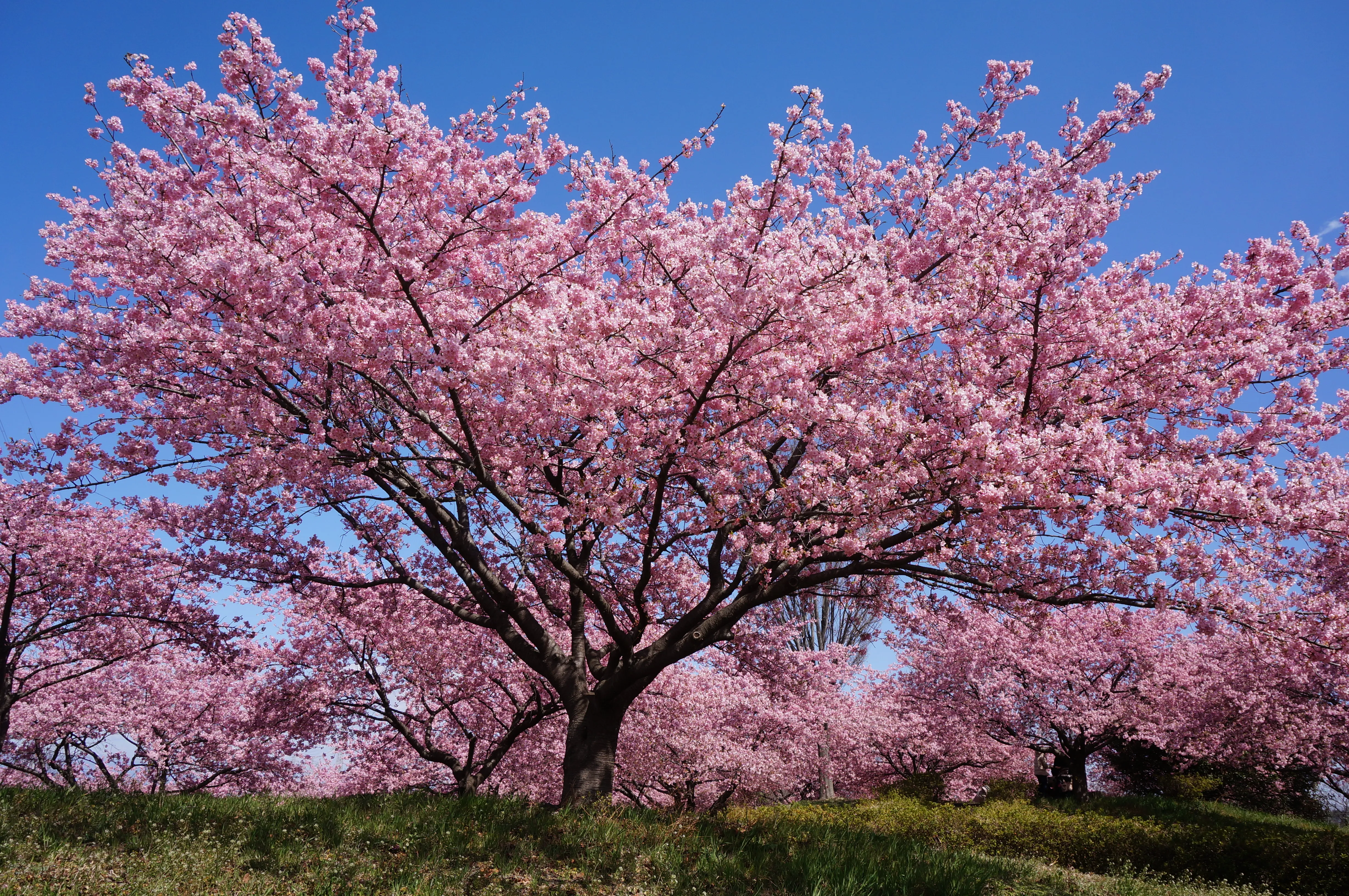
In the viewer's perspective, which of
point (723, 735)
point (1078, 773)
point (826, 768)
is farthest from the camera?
point (826, 768)

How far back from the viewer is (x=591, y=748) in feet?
31.7

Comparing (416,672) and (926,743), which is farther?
(926,743)

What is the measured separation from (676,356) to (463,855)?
5066 millimetres

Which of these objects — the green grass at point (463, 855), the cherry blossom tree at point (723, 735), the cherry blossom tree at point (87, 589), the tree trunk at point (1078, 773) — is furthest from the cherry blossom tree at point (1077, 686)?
the cherry blossom tree at point (87, 589)

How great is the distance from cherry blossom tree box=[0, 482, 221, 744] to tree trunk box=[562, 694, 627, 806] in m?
6.87

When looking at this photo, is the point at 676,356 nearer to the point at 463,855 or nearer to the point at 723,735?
the point at 463,855

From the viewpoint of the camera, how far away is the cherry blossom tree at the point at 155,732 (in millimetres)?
22562

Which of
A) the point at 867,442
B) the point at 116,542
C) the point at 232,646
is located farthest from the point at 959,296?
the point at 116,542

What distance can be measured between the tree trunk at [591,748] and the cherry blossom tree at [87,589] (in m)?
6.87

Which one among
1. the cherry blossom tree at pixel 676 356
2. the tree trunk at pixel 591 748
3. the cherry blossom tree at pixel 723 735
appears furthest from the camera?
the cherry blossom tree at pixel 723 735

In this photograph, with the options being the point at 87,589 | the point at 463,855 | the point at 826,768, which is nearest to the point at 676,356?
the point at 463,855

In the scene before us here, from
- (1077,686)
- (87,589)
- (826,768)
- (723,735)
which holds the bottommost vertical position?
(826,768)

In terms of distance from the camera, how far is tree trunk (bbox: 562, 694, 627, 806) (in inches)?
371

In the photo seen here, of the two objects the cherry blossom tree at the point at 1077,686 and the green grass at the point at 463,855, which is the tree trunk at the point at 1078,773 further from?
the green grass at the point at 463,855
